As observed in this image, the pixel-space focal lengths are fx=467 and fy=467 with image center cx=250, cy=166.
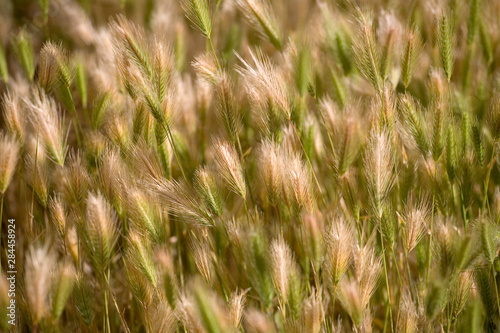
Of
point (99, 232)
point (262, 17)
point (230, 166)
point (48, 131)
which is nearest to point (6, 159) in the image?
point (48, 131)

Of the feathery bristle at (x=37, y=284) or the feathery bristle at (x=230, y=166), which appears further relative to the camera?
the feathery bristle at (x=230, y=166)

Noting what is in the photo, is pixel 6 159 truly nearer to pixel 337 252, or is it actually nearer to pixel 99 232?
pixel 99 232

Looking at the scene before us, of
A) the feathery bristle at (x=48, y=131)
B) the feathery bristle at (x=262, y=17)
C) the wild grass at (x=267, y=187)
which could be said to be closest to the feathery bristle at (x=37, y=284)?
the wild grass at (x=267, y=187)

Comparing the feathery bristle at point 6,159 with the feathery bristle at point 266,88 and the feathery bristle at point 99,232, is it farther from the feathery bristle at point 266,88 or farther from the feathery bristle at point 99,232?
the feathery bristle at point 266,88

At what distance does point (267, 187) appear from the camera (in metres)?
0.70

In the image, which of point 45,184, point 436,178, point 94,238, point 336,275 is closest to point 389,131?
point 436,178

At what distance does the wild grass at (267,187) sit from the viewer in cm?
65

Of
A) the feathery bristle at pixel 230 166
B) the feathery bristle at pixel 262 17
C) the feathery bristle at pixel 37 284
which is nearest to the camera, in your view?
the feathery bristle at pixel 37 284

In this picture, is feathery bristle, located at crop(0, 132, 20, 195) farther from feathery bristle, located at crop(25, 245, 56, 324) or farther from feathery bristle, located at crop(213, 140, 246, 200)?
feathery bristle, located at crop(213, 140, 246, 200)

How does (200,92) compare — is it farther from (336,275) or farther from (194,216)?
(336,275)

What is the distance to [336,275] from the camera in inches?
25.7

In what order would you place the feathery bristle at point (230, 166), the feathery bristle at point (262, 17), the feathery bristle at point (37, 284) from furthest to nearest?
the feathery bristle at point (262, 17) → the feathery bristle at point (230, 166) → the feathery bristle at point (37, 284)

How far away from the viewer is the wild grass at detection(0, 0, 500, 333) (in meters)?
0.65

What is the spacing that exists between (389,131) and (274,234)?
255 millimetres
